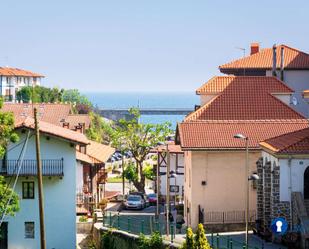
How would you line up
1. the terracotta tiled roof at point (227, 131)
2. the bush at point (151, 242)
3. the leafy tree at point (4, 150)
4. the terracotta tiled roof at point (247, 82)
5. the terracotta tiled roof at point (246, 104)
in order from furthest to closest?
the terracotta tiled roof at point (247, 82)
the terracotta tiled roof at point (246, 104)
the terracotta tiled roof at point (227, 131)
the leafy tree at point (4, 150)
the bush at point (151, 242)

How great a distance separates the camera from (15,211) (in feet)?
205

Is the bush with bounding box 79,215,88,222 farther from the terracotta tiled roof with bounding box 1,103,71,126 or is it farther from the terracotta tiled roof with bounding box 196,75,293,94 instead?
the terracotta tiled roof with bounding box 1,103,71,126

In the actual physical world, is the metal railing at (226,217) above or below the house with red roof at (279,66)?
below

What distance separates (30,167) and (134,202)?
1401cm

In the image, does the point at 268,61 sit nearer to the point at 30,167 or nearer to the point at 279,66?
the point at 279,66

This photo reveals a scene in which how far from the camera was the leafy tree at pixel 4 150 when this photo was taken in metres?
61.2

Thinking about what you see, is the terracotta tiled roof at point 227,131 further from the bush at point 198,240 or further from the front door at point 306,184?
the bush at point 198,240

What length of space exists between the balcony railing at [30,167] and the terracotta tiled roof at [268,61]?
86.6ft

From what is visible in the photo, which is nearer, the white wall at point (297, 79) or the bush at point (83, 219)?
the bush at point (83, 219)

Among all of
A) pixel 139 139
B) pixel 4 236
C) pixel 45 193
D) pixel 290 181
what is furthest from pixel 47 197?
pixel 139 139

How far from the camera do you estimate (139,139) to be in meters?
101

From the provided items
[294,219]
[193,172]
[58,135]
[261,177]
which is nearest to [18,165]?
[58,135]

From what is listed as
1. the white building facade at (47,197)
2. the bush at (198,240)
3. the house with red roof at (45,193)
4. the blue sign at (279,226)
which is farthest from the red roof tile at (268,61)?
the bush at (198,240)

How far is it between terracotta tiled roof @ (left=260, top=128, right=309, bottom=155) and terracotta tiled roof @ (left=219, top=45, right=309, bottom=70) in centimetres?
3121
